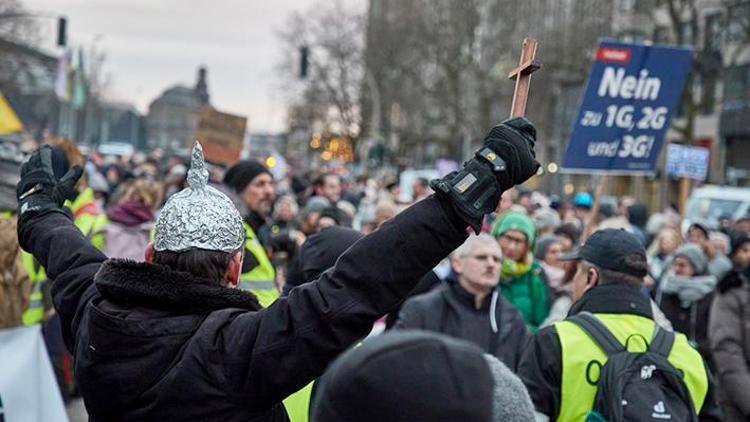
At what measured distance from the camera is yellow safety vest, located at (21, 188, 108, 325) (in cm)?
593

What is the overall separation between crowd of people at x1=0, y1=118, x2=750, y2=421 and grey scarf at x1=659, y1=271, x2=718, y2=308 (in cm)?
1

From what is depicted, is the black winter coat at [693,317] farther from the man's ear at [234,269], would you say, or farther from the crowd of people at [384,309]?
the man's ear at [234,269]

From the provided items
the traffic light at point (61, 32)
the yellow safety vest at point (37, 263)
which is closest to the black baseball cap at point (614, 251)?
the yellow safety vest at point (37, 263)

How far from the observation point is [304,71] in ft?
115

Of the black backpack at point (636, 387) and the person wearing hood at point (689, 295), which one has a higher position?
the black backpack at point (636, 387)

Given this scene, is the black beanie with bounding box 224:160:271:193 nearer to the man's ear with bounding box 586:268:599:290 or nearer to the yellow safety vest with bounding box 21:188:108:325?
the yellow safety vest with bounding box 21:188:108:325

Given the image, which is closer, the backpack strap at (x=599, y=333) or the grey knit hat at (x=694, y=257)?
the backpack strap at (x=599, y=333)

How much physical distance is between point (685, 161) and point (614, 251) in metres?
12.4

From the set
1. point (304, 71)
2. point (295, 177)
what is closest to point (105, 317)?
point (295, 177)

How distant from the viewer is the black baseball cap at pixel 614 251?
4.33 metres

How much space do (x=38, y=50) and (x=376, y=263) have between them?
5181cm

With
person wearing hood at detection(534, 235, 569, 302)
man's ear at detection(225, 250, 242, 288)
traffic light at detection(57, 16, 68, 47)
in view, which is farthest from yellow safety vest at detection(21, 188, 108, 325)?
traffic light at detection(57, 16, 68, 47)

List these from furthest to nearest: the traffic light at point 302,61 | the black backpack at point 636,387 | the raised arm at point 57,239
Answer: the traffic light at point 302,61 < the black backpack at point 636,387 < the raised arm at point 57,239

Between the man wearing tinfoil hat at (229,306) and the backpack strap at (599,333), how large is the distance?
1.54 meters
